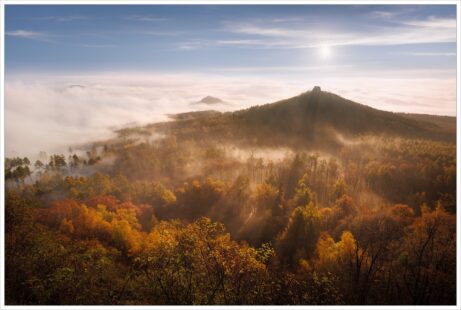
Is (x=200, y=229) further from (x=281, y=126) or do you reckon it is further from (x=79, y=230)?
(x=281, y=126)

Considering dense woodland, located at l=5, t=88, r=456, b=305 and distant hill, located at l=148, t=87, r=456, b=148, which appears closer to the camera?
dense woodland, located at l=5, t=88, r=456, b=305

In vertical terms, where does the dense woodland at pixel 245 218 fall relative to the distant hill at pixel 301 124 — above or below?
below

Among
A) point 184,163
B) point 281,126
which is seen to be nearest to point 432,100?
point 184,163

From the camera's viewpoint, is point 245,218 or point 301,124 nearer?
point 245,218

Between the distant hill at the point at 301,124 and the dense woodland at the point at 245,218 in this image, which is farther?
the distant hill at the point at 301,124

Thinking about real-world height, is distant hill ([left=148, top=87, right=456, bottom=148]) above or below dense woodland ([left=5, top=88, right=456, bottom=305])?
above
